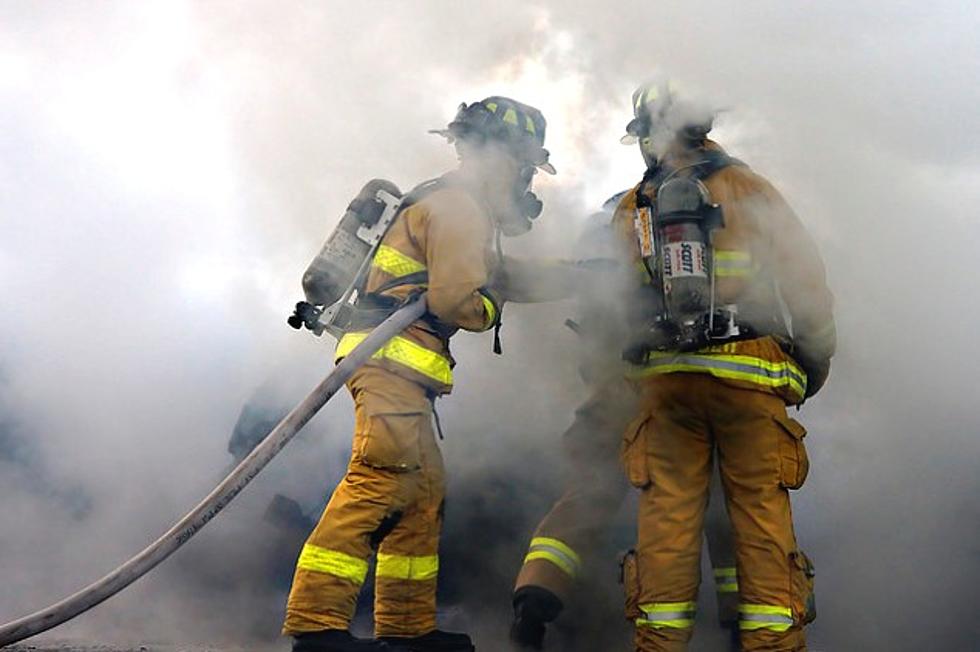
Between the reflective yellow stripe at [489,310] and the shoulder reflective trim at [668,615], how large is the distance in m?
1.11

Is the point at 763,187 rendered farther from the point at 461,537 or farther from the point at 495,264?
the point at 461,537

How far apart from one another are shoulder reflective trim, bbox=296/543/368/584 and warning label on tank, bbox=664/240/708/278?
1422mm

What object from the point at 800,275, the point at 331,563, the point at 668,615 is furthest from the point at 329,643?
the point at 800,275

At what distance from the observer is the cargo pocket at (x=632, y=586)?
10.00 feet

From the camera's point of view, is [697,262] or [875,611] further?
[875,611]

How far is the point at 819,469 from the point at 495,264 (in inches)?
84.2

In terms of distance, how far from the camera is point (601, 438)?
4148 millimetres

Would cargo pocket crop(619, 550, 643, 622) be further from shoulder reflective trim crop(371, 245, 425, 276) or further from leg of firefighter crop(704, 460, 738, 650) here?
shoulder reflective trim crop(371, 245, 425, 276)

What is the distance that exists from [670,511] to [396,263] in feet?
4.32

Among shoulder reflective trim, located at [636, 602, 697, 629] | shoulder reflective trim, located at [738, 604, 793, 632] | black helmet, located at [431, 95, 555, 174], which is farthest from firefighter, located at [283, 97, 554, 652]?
shoulder reflective trim, located at [738, 604, 793, 632]

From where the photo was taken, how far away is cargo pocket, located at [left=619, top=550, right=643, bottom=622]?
10.00 feet

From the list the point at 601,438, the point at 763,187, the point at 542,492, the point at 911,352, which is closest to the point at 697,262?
the point at 763,187

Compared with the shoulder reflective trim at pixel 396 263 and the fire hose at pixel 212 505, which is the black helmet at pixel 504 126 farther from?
the fire hose at pixel 212 505

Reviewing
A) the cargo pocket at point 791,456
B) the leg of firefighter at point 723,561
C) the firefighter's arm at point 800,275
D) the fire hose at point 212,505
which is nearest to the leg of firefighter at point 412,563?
the fire hose at point 212,505
